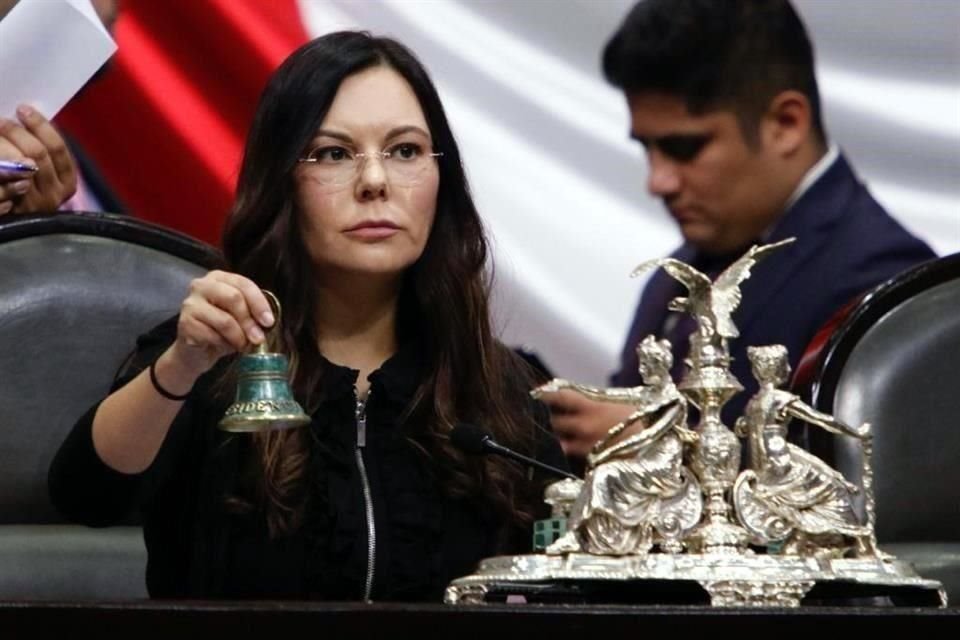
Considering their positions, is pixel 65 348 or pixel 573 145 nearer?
pixel 65 348

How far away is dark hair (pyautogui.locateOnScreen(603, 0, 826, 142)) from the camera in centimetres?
278

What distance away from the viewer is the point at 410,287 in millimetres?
2309

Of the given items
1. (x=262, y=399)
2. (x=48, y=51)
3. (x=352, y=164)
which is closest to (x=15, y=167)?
(x=48, y=51)

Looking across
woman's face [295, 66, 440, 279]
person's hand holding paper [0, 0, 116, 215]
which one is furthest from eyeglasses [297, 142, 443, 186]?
person's hand holding paper [0, 0, 116, 215]

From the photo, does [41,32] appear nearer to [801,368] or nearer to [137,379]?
[137,379]

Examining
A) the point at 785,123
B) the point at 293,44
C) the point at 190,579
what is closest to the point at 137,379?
the point at 190,579

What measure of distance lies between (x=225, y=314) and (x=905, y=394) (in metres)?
1.07

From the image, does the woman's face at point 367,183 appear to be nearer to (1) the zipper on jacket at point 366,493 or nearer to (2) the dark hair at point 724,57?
(1) the zipper on jacket at point 366,493

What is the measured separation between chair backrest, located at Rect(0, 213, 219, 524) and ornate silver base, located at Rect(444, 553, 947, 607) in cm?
76

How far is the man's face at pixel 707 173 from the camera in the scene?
9.04ft

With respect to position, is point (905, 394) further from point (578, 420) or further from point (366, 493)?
point (366, 493)

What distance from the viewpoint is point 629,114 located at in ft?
9.08

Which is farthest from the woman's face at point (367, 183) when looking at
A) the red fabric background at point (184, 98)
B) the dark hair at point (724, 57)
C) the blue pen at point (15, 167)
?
the dark hair at point (724, 57)

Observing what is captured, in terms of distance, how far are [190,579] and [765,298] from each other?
0.95 metres
